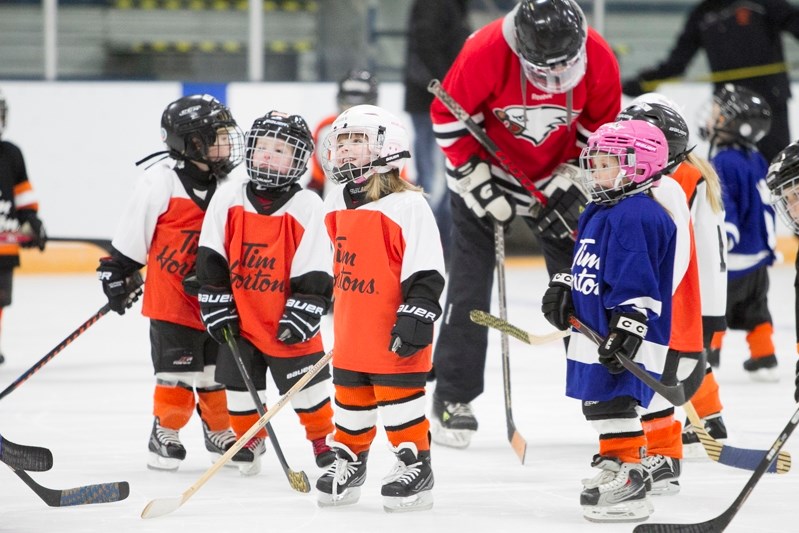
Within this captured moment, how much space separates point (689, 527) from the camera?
7.77ft

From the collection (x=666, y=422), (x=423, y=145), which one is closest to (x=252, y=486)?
(x=666, y=422)

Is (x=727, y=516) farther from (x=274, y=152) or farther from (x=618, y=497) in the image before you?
(x=274, y=152)

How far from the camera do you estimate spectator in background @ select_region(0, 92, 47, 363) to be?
4387 mm

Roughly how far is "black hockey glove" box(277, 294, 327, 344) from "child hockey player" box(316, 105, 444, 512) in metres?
0.13

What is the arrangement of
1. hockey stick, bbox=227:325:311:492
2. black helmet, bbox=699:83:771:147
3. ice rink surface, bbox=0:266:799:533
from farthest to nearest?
black helmet, bbox=699:83:771:147 → hockey stick, bbox=227:325:311:492 → ice rink surface, bbox=0:266:799:533

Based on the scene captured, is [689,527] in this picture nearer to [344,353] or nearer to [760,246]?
[344,353]

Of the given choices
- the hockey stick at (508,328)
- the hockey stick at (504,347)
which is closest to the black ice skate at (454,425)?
the hockey stick at (504,347)

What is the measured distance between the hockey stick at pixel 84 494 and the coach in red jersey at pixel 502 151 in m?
1.06

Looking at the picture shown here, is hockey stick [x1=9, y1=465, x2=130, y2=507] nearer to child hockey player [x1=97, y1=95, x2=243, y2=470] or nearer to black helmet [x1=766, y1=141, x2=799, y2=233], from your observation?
child hockey player [x1=97, y1=95, x2=243, y2=470]

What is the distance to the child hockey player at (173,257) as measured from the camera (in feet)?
10.1

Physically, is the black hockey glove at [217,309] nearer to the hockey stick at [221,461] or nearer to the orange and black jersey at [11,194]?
the hockey stick at [221,461]

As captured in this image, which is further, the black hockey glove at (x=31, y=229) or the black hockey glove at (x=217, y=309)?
the black hockey glove at (x=31, y=229)

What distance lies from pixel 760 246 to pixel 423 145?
232 centimetres

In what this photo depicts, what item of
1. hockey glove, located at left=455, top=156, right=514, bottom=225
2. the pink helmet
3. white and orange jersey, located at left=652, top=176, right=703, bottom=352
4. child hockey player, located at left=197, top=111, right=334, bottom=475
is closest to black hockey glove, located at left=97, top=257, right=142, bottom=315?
child hockey player, located at left=197, top=111, right=334, bottom=475
